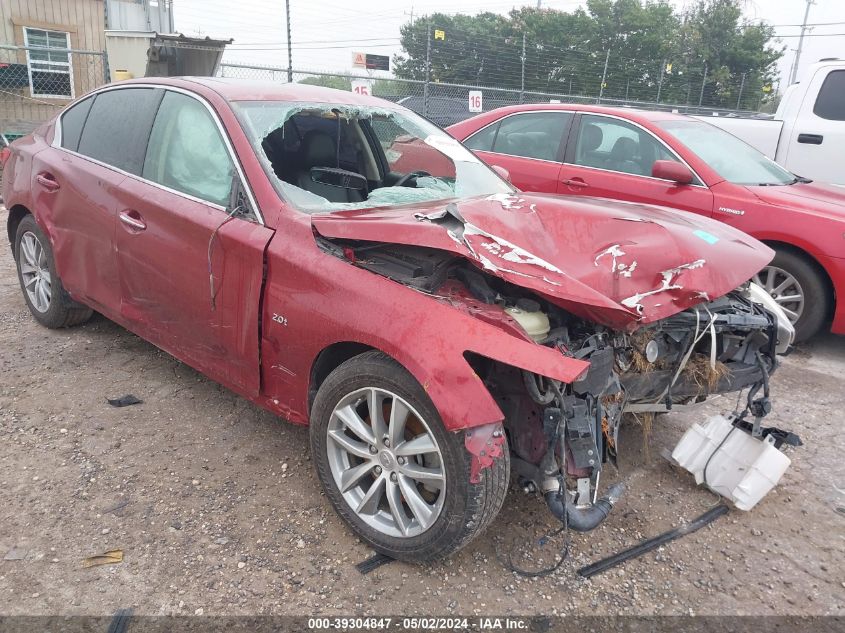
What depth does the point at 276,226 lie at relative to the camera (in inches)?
107

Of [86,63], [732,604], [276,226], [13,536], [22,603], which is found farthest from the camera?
[86,63]

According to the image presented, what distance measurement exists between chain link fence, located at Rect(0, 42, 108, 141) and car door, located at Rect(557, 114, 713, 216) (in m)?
11.2

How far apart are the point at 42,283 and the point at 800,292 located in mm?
5294

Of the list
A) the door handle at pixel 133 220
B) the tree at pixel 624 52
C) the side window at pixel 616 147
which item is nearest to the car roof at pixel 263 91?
the door handle at pixel 133 220

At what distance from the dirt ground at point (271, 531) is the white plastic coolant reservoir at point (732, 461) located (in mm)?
95

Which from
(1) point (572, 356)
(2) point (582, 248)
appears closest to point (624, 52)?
(2) point (582, 248)

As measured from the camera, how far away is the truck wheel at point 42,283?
4.16 m

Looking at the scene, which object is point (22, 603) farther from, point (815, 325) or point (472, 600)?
point (815, 325)

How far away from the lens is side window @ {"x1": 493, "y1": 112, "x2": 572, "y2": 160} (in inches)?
229

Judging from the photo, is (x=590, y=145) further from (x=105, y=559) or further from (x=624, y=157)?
(x=105, y=559)

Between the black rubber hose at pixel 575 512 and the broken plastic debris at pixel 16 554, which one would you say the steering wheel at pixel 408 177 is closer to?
the black rubber hose at pixel 575 512

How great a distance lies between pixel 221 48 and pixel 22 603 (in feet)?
29.8

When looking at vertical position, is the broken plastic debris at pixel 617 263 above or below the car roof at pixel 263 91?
below

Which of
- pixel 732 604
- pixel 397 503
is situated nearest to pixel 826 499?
pixel 732 604
